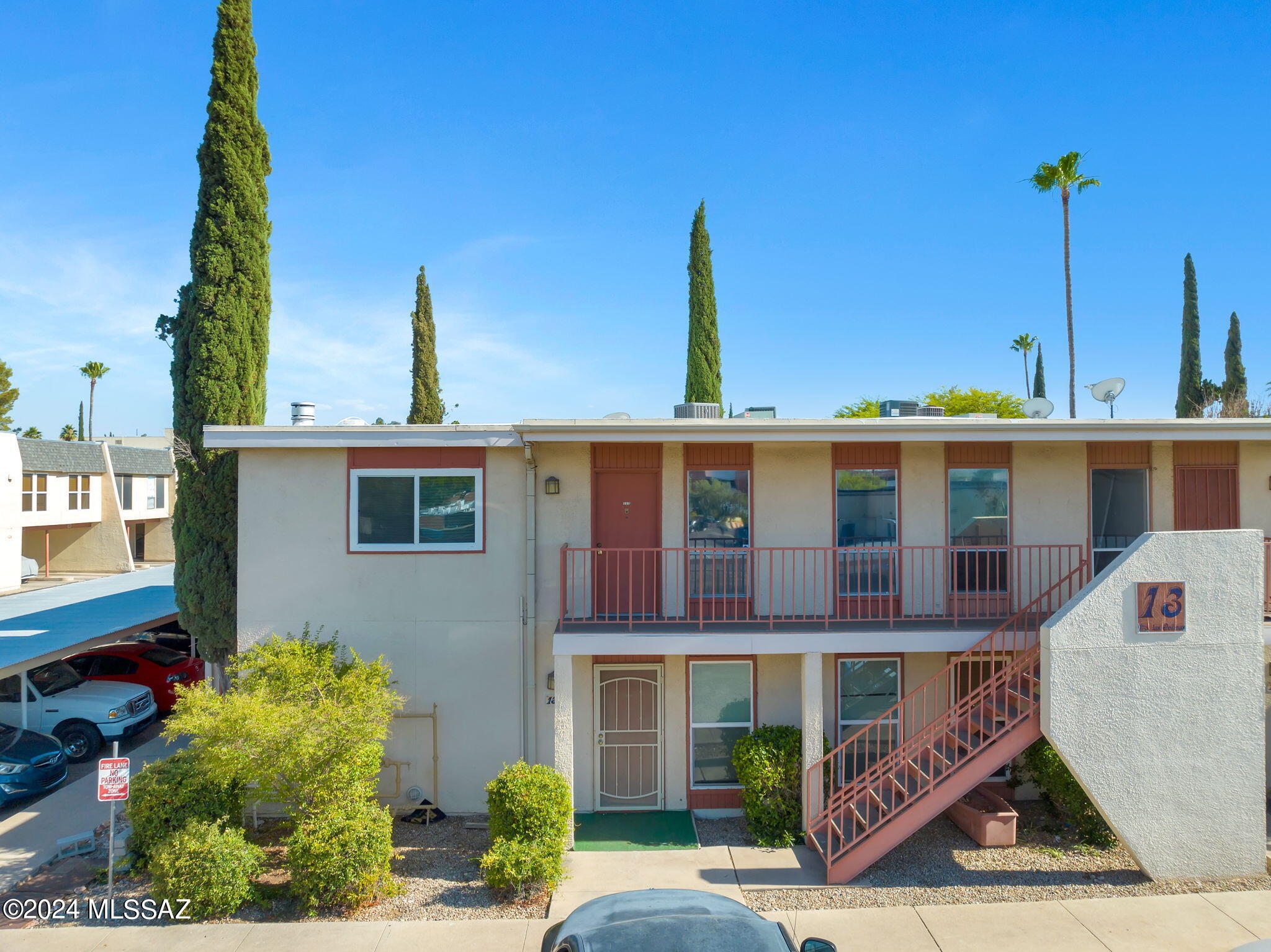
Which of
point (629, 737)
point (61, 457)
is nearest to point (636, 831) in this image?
point (629, 737)

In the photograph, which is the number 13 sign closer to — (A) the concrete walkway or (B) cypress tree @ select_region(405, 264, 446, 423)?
(A) the concrete walkway

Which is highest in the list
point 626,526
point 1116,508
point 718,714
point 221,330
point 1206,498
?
point 221,330

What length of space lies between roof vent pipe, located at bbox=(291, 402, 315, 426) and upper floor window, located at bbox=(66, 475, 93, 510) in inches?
911

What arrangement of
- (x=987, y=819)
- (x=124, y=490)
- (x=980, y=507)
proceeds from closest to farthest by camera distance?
1. (x=987, y=819)
2. (x=980, y=507)
3. (x=124, y=490)

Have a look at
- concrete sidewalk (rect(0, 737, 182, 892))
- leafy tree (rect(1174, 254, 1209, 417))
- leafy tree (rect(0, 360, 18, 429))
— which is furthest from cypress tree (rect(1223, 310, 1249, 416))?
leafy tree (rect(0, 360, 18, 429))

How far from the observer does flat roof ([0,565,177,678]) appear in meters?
11.2

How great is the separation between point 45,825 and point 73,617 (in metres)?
5.62

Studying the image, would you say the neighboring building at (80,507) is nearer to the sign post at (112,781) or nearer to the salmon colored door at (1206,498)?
the sign post at (112,781)

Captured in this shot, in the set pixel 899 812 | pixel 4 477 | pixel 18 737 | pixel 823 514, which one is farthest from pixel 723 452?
pixel 4 477

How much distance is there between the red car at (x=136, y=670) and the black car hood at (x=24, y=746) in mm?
2883

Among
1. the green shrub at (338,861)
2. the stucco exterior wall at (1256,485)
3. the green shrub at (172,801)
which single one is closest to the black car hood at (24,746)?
the green shrub at (172,801)

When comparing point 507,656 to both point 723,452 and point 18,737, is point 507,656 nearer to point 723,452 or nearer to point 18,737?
point 723,452

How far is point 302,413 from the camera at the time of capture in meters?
10.3

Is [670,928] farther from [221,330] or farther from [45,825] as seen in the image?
[221,330]
